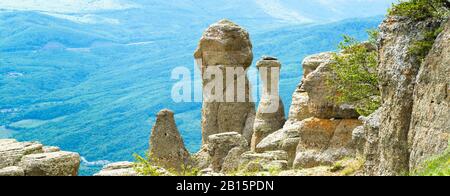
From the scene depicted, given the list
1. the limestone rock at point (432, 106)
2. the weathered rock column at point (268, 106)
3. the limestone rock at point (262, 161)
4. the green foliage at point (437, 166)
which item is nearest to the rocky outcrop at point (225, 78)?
the weathered rock column at point (268, 106)

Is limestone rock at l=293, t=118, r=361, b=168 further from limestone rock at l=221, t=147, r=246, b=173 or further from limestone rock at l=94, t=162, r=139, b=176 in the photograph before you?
limestone rock at l=94, t=162, r=139, b=176

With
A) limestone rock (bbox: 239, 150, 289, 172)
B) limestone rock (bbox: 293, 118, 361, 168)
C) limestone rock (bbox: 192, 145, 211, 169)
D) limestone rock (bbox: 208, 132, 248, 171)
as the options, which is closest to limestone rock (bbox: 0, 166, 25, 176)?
limestone rock (bbox: 239, 150, 289, 172)

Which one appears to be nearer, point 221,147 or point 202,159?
point 221,147

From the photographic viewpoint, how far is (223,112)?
53.1 meters

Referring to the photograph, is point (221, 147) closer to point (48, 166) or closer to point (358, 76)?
point (358, 76)

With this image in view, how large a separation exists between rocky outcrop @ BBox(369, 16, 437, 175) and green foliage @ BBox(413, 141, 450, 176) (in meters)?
2.09

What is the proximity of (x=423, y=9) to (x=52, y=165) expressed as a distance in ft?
42.2

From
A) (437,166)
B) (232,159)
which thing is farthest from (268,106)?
(437,166)

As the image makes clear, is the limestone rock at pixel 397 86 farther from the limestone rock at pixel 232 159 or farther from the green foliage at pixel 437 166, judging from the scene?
the limestone rock at pixel 232 159

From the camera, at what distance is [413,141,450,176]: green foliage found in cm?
1290

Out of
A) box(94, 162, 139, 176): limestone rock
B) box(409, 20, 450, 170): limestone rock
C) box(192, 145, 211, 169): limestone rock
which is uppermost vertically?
box(409, 20, 450, 170): limestone rock

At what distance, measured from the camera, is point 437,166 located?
13789 mm

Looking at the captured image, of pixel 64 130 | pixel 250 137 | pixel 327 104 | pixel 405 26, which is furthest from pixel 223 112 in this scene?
pixel 64 130

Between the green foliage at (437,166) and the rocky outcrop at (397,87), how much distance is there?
2.09 metres
